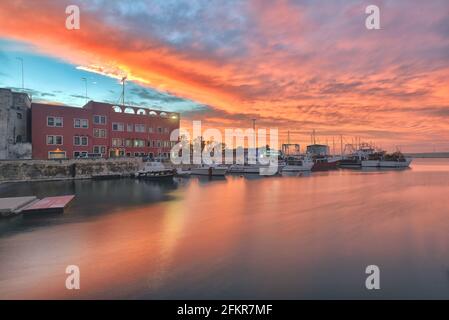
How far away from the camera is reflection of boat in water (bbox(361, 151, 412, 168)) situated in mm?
104312

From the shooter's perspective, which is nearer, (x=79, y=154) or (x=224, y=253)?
(x=224, y=253)

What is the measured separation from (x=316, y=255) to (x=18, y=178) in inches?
1890

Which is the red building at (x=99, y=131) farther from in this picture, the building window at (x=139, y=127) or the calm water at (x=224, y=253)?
the calm water at (x=224, y=253)

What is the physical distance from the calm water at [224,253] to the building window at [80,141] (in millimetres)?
36303

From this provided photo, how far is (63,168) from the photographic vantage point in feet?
158

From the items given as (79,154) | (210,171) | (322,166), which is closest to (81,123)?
(79,154)

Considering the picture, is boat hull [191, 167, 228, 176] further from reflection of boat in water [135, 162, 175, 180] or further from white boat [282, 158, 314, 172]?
white boat [282, 158, 314, 172]

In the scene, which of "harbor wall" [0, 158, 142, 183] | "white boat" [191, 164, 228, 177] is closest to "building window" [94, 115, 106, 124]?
"harbor wall" [0, 158, 142, 183]

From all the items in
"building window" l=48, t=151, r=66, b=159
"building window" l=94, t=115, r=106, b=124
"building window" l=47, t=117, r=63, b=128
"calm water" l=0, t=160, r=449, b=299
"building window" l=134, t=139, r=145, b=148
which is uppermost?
"building window" l=94, t=115, r=106, b=124

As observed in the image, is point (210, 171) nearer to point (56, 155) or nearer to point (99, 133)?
point (99, 133)

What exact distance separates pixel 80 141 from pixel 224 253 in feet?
167

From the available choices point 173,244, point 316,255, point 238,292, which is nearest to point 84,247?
point 173,244

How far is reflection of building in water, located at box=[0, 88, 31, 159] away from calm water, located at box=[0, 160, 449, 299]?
3533 centimetres

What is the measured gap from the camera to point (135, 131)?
6325cm
